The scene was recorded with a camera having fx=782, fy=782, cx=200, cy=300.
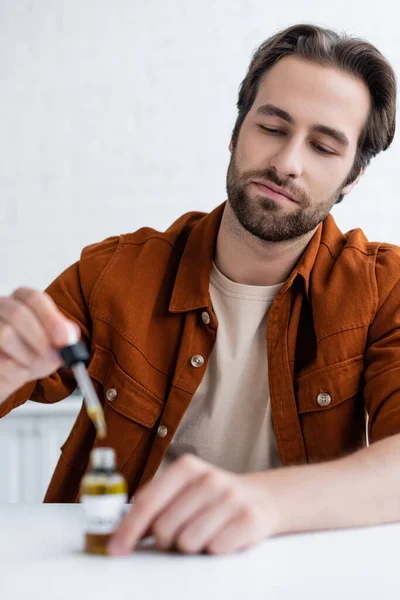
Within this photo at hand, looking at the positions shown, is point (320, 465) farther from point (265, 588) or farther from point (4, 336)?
point (4, 336)

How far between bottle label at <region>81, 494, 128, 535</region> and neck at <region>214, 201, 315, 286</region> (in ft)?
2.77

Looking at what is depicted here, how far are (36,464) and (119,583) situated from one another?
1.89m

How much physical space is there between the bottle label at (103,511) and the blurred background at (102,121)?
1688 mm

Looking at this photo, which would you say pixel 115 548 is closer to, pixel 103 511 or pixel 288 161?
pixel 103 511

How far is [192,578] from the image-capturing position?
0.76m

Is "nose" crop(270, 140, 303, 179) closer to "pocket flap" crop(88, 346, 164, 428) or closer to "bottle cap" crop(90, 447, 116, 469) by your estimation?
"pocket flap" crop(88, 346, 164, 428)

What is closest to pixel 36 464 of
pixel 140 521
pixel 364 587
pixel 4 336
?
pixel 4 336

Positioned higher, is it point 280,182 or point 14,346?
point 280,182

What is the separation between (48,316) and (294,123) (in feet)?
2.63

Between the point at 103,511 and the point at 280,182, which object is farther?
the point at 280,182

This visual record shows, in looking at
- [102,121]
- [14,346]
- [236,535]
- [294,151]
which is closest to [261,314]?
[294,151]

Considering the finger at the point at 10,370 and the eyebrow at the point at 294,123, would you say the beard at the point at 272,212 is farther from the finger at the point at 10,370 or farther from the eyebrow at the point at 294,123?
the finger at the point at 10,370

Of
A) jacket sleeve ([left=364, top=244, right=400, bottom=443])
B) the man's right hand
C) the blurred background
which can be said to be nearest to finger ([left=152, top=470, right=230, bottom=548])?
the man's right hand

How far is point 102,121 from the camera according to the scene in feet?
8.32
